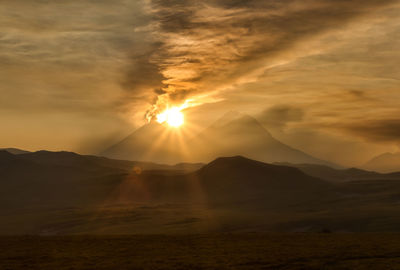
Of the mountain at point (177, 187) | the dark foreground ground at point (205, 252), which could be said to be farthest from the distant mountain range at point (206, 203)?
the dark foreground ground at point (205, 252)

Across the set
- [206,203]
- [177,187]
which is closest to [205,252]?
[206,203]

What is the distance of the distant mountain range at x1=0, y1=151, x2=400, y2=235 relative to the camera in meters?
79.3

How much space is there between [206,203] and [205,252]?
9769cm

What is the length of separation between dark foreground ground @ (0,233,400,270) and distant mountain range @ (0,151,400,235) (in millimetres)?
27160

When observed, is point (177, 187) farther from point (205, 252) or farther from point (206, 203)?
point (205, 252)

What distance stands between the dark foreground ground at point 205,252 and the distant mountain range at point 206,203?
27.2 metres

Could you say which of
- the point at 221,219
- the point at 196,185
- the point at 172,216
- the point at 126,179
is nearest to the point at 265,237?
the point at 221,219

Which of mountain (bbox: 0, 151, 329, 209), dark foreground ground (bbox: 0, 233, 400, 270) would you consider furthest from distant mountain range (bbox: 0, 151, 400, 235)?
dark foreground ground (bbox: 0, 233, 400, 270)

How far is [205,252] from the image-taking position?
37.8m

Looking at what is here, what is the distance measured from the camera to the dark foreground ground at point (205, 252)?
32.1 meters

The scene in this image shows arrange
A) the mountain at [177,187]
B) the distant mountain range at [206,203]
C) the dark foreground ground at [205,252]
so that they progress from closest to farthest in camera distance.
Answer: the dark foreground ground at [205,252], the distant mountain range at [206,203], the mountain at [177,187]

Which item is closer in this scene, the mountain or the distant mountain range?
the distant mountain range

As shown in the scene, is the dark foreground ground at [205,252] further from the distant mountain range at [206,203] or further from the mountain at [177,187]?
the mountain at [177,187]

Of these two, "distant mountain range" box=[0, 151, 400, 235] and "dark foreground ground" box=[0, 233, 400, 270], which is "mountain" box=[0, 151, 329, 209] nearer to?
"distant mountain range" box=[0, 151, 400, 235]
